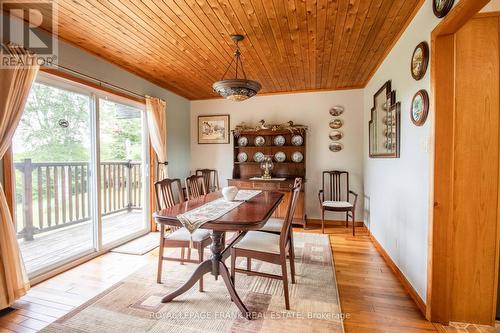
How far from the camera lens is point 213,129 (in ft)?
16.2

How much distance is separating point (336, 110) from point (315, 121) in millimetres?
400

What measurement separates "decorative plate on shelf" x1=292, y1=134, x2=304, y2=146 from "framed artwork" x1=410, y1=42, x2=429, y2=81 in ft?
7.82

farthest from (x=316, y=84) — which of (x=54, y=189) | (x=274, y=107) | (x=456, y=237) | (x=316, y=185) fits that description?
(x=54, y=189)

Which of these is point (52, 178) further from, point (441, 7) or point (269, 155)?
point (441, 7)

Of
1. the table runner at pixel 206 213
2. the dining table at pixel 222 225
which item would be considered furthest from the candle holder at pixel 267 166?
the dining table at pixel 222 225

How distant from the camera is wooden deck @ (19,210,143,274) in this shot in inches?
101

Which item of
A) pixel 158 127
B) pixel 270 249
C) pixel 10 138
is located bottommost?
pixel 270 249

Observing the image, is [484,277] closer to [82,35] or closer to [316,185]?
[316,185]

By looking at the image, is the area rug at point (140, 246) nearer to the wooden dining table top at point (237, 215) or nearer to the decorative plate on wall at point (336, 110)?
the wooden dining table top at point (237, 215)

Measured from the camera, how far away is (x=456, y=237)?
164 centimetres

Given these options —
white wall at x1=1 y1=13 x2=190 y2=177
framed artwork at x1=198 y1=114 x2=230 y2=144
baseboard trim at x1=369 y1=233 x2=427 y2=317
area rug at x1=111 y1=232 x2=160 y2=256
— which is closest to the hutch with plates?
A: framed artwork at x1=198 y1=114 x2=230 y2=144

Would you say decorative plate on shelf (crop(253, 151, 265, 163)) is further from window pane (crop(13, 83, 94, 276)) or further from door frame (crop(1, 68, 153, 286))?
window pane (crop(13, 83, 94, 276))

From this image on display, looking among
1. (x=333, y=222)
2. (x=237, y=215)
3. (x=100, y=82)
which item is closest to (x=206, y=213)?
(x=237, y=215)

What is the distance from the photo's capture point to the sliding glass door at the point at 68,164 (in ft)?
7.82
